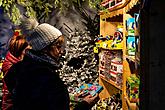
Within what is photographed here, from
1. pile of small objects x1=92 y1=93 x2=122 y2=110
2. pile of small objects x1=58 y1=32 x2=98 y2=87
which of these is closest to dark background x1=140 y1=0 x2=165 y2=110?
pile of small objects x1=92 y1=93 x2=122 y2=110

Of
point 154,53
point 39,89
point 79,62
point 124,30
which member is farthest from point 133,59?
point 79,62

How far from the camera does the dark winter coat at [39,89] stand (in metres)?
1.76

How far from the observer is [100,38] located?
511 cm

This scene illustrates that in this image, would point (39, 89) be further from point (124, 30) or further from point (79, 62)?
point (79, 62)

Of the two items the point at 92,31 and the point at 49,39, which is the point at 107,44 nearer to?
the point at 92,31

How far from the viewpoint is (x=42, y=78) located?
5.82 ft

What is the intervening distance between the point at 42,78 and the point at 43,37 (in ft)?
0.75

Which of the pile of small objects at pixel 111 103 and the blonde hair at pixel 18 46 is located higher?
the blonde hair at pixel 18 46

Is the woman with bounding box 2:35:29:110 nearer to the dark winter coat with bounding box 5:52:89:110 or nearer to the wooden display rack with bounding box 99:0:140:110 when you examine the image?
the wooden display rack with bounding box 99:0:140:110

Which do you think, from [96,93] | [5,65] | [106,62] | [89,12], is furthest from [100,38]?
[96,93]

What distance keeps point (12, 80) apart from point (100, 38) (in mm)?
2409

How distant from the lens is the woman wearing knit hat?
5.77ft

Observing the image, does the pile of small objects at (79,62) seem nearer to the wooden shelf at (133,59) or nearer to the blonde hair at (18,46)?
the wooden shelf at (133,59)

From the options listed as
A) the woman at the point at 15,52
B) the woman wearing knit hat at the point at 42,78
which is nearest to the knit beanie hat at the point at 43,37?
the woman wearing knit hat at the point at 42,78
